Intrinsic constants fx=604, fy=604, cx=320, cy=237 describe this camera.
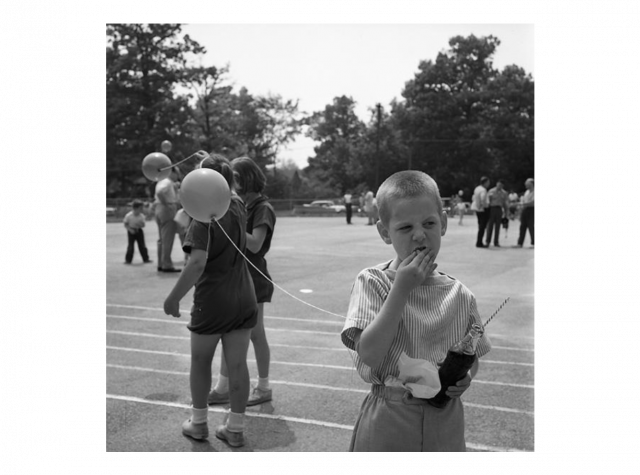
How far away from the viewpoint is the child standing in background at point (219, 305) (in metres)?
3.63

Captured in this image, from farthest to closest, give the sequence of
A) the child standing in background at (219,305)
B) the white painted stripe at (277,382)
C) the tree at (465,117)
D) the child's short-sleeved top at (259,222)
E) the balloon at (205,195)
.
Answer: the tree at (465,117) < the white painted stripe at (277,382) < the child's short-sleeved top at (259,222) < the child standing in background at (219,305) < the balloon at (205,195)

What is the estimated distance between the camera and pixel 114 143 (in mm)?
46844

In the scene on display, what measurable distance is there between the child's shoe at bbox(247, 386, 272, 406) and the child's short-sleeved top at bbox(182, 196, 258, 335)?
98 cm

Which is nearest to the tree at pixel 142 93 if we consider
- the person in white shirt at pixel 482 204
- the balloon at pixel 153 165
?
the person in white shirt at pixel 482 204

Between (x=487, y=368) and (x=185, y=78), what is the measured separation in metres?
45.5

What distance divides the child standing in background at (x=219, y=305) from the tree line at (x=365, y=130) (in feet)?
137

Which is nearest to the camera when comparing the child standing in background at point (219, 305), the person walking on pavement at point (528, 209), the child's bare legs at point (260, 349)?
the child standing in background at point (219, 305)

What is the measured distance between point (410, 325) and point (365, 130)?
59.3 m

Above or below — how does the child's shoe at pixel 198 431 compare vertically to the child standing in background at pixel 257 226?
below

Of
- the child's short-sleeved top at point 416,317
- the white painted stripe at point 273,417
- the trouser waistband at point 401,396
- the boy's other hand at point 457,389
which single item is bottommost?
the white painted stripe at point 273,417

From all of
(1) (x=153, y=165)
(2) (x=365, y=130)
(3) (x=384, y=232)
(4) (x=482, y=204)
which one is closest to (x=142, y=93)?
(2) (x=365, y=130)

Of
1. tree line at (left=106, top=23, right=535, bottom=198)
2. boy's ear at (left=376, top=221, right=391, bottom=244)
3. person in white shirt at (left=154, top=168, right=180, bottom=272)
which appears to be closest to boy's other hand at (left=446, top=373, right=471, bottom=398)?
boy's ear at (left=376, top=221, right=391, bottom=244)

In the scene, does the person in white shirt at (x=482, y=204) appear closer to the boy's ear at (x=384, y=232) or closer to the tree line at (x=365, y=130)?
the boy's ear at (x=384, y=232)

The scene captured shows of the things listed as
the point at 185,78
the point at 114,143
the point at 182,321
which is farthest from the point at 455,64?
the point at 182,321
